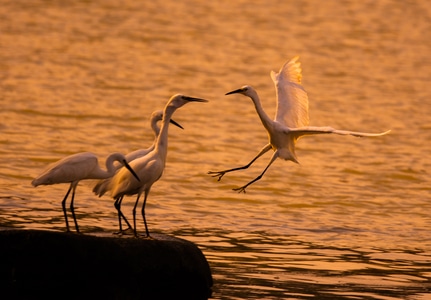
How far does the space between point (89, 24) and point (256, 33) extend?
610 cm

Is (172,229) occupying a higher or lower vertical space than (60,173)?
lower

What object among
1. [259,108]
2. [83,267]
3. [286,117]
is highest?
[259,108]

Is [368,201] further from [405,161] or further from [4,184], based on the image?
[4,184]

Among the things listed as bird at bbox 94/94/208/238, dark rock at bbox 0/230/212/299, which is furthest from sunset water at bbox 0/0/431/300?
bird at bbox 94/94/208/238

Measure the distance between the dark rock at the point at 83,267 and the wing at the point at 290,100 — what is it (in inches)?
192

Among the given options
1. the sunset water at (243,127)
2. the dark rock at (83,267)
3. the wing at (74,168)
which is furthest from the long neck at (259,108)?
the dark rock at (83,267)

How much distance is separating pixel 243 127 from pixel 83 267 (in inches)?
668

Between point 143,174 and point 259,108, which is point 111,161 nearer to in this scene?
point 143,174

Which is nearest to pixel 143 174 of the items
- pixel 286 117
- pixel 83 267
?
pixel 83 267

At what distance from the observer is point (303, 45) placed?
44344mm

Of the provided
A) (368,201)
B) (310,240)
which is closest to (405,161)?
(368,201)

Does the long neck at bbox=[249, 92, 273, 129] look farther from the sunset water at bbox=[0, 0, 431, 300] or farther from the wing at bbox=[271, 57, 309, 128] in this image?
the sunset water at bbox=[0, 0, 431, 300]

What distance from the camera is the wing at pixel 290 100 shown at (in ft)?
63.7

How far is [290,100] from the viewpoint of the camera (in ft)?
64.0
